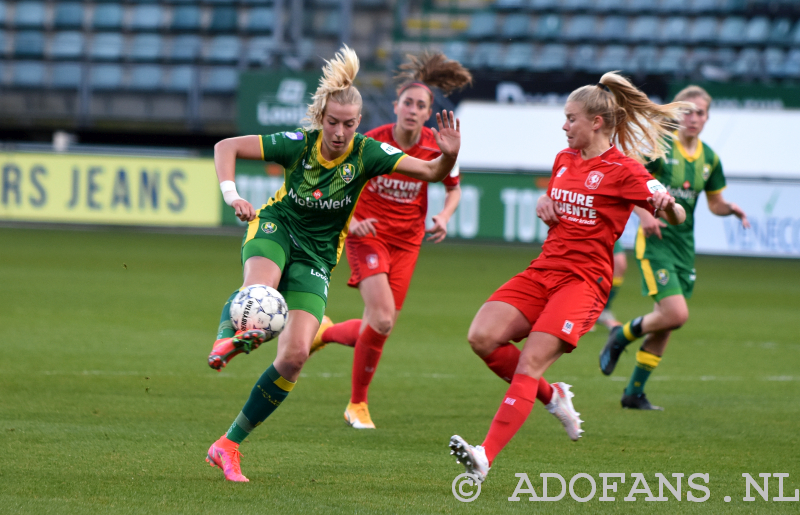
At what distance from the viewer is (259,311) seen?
14.4ft

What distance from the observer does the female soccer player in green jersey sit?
4.76 meters

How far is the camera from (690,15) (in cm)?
2386

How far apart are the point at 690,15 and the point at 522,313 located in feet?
68.1

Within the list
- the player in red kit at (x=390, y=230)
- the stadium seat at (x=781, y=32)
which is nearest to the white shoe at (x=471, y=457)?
the player in red kit at (x=390, y=230)

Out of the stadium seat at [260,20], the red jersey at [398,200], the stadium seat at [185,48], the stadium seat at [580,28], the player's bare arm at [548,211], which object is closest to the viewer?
the player's bare arm at [548,211]

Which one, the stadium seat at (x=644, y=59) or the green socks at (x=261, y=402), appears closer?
the green socks at (x=261, y=402)

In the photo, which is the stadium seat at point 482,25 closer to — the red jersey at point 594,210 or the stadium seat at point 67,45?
the stadium seat at point 67,45

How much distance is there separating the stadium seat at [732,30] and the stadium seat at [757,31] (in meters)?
0.13

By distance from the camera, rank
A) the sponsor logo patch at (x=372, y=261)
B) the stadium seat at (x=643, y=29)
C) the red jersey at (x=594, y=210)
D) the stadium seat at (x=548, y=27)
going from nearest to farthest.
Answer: the red jersey at (x=594, y=210), the sponsor logo patch at (x=372, y=261), the stadium seat at (x=643, y=29), the stadium seat at (x=548, y=27)

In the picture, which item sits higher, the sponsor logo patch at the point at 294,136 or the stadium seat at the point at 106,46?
the sponsor logo patch at the point at 294,136

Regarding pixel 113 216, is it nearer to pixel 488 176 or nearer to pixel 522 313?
pixel 488 176

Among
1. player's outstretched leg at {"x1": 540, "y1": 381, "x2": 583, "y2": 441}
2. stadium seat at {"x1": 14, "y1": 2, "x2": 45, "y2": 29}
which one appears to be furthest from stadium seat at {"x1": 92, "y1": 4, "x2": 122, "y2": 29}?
player's outstretched leg at {"x1": 540, "y1": 381, "x2": 583, "y2": 441}

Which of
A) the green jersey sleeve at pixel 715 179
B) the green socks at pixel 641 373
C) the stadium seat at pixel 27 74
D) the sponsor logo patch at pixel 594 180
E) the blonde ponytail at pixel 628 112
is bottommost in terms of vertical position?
the stadium seat at pixel 27 74

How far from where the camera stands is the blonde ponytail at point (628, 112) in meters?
5.05
